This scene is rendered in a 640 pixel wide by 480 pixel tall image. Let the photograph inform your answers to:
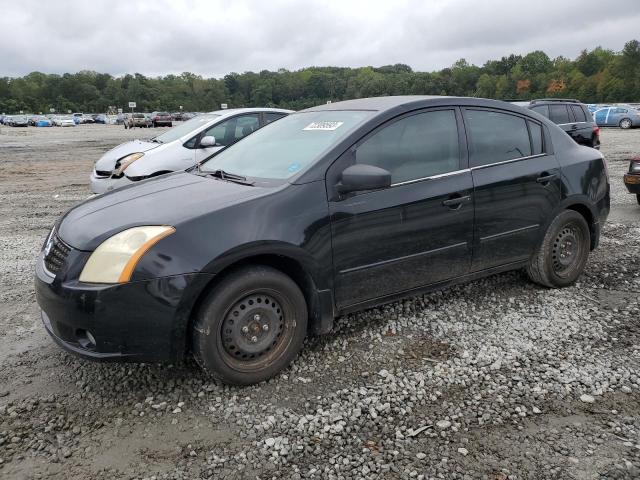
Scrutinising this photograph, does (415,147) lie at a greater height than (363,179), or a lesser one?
greater

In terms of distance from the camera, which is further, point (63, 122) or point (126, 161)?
point (63, 122)

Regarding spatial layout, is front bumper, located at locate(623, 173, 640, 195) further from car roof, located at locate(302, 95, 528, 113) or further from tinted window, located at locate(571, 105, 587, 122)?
tinted window, located at locate(571, 105, 587, 122)

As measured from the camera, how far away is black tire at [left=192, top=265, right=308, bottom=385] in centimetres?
302

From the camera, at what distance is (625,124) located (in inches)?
1232

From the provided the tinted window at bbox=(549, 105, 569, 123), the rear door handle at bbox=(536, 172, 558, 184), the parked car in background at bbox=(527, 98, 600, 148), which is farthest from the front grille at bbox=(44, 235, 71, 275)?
the tinted window at bbox=(549, 105, 569, 123)

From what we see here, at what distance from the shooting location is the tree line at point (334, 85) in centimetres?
8706

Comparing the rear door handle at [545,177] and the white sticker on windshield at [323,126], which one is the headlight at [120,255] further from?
the rear door handle at [545,177]

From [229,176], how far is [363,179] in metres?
1.04

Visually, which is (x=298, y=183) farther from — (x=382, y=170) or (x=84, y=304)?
(x=84, y=304)

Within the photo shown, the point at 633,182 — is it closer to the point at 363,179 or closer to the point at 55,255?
the point at 363,179

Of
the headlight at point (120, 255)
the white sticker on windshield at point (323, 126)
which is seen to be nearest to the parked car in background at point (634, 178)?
the white sticker on windshield at point (323, 126)

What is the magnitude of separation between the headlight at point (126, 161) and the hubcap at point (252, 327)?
5719 millimetres

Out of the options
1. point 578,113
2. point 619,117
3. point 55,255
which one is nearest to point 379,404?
point 55,255

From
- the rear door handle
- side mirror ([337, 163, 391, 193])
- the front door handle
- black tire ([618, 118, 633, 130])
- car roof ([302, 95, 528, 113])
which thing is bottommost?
black tire ([618, 118, 633, 130])
